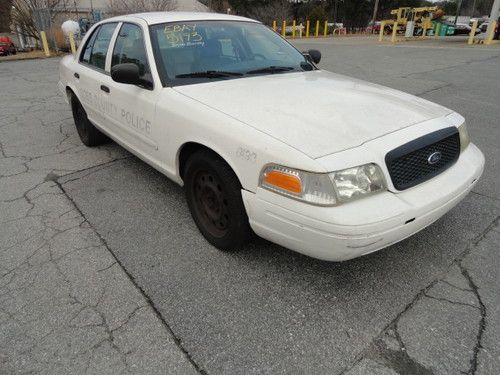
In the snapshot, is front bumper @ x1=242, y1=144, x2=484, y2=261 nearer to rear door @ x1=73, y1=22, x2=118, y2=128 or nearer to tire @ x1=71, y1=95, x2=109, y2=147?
rear door @ x1=73, y1=22, x2=118, y2=128

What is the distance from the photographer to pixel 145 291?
2.44 metres

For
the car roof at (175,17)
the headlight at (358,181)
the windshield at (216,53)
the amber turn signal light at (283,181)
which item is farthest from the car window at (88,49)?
the headlight at (358,181)

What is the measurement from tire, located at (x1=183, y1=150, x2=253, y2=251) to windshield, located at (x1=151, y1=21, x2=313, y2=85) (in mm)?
760

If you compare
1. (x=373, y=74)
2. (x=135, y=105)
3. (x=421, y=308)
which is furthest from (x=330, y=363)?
(x=373, y=74)

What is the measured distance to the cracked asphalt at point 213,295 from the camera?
1.96m

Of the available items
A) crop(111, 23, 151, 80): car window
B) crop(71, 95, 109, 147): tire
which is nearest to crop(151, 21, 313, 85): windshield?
crop(111, 23, 151, 80): car window

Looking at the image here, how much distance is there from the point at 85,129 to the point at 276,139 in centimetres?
365

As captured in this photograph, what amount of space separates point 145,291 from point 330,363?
123 cm

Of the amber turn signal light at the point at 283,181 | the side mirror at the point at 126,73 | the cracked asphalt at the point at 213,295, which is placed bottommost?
the cracked asphalt at the point at 213,295

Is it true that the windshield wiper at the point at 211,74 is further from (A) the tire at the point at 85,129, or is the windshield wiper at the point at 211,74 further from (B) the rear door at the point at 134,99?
(A) the tire at the point at 85,129

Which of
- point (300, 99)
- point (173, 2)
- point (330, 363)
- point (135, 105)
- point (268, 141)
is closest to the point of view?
point (330, 363)

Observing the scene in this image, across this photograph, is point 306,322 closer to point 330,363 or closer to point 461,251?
point 330,363

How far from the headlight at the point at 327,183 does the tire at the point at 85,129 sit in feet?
11.3

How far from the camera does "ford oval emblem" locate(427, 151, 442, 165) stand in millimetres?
2352
